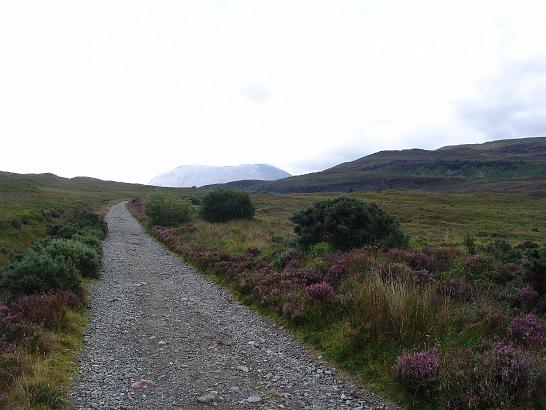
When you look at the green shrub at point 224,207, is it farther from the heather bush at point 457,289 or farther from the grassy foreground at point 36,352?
the heather bush at point 457,289

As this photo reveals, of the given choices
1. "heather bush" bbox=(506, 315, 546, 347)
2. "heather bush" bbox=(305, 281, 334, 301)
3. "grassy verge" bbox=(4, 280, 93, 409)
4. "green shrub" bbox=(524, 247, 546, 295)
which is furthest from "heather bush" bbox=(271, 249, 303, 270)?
"heather bush" bbox=(506, 315, 546, 347)

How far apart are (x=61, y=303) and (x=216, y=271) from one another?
22.4 feet

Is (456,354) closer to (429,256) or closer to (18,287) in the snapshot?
(429,256)

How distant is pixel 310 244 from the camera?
669 inches

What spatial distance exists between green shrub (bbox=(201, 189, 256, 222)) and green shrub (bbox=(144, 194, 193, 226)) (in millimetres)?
1842

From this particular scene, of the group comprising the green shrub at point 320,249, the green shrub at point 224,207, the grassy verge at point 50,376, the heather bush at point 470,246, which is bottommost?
the grassy verge at point 50,376

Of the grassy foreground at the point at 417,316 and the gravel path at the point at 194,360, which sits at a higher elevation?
the grassy foreground at the point at 417,316

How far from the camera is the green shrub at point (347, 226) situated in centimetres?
1598

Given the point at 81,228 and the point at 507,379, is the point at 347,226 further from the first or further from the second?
the point at 81,228

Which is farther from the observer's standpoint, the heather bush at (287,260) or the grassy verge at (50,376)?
the heather bush at (287,260)

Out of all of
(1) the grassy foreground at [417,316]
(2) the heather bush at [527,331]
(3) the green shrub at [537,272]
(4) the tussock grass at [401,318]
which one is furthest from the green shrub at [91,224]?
(2) the heather bush at [527,331]

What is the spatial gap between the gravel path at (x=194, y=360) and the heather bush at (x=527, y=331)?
8.65ft

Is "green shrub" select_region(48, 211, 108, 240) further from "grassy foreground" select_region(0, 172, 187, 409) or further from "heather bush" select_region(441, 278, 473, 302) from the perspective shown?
"heather bush" select_region(441, 278, 473, 302)

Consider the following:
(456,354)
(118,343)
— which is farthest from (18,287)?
(456,354)
